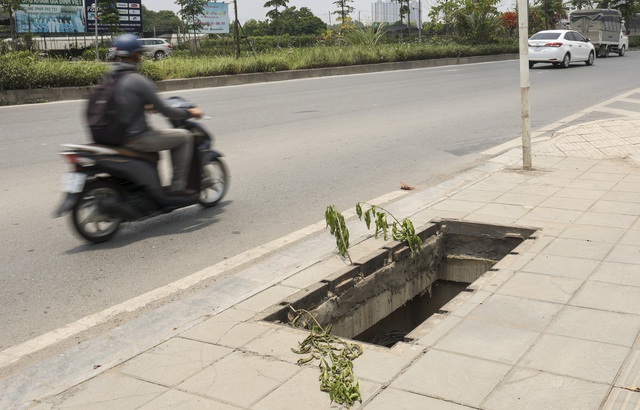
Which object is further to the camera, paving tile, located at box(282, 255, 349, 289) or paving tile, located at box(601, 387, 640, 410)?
paving tile, located at box(282, 255, 349, 289)

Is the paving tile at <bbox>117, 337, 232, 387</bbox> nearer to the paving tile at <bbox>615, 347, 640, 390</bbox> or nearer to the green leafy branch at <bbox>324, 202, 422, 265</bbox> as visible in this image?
the green leafy branch at <bbox>324, 202, 422, 265</bbox>

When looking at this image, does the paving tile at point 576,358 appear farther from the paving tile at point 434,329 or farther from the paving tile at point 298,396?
the paving tile at point 298,396

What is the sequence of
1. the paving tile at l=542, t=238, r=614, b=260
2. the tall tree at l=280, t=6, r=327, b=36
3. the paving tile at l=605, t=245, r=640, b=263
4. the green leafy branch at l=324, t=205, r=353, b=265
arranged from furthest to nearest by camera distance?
1. the tall tree at l=280, t=6, r=327, b=36
2. the green leafy branch at l=324, t=205, r=353, b=265
3. the paving tile at l=542, t=238, r=614, b=260
4. the paving tile at l=605, t=245, r=640, b=263

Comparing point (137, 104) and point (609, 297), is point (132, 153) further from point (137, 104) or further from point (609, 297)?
point (609, 297)

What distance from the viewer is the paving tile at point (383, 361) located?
344 cm

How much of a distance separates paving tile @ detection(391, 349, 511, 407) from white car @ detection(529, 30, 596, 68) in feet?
84.9

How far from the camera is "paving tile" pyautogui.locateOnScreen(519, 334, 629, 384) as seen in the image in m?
3.41

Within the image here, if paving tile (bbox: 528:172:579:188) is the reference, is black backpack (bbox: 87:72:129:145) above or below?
above

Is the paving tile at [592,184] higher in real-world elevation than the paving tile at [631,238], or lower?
higher

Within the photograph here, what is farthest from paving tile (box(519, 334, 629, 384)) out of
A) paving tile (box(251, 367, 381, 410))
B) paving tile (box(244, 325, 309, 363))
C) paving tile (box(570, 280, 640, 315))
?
paving tile (box(244, 325, 309, 363))

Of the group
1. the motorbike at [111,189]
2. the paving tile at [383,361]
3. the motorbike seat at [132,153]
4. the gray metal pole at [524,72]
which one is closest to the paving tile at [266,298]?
the paving tile at [383,361]

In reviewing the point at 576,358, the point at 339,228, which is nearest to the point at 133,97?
the point at 339,228

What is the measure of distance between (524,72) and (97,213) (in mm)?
4600

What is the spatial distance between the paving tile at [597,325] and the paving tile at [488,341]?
193 mm
